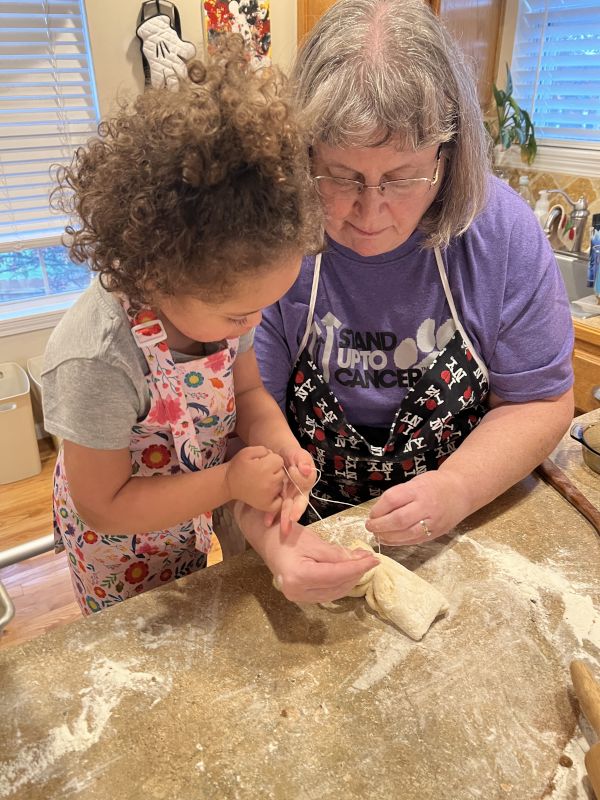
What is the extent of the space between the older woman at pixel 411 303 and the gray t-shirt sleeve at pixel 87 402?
399 mm

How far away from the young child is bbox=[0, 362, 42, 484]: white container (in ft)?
5.33

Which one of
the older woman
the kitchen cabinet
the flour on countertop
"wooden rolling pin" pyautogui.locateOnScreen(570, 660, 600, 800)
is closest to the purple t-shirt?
the older woman

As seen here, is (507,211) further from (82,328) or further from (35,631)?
(35,631)

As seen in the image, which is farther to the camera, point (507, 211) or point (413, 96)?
point (507, 211)

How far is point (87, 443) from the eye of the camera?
75cm

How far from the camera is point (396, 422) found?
1104 mm

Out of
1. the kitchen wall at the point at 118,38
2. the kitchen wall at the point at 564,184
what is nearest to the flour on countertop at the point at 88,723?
the kitchen wall at the point at 118,38

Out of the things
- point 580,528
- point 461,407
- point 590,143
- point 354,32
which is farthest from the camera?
point 590,143

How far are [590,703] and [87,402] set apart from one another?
2.22 feet

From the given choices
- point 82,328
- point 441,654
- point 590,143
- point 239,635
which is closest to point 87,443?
point 82,328

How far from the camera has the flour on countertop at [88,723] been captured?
0.63 meters

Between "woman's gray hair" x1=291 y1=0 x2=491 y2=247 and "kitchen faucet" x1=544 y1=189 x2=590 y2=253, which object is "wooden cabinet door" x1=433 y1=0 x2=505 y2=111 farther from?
"woman's gray hair" x1=291 y1=0 x2=491 y2=247

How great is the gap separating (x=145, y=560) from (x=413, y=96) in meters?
0.84

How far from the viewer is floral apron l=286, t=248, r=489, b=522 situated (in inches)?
41.8
